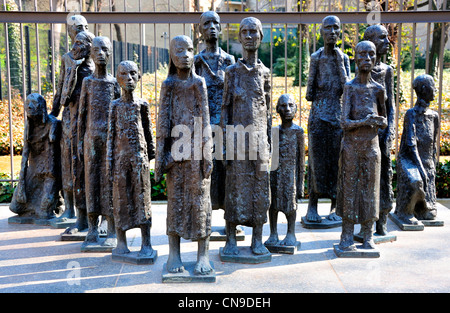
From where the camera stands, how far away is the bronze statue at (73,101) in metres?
6.05

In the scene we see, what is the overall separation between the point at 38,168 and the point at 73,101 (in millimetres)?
1368

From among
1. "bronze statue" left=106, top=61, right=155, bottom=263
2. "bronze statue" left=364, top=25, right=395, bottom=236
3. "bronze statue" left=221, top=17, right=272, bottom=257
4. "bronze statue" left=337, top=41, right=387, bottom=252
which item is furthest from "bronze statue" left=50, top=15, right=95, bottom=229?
"bronze statue" left=364, top=25, right=395, bottom=236

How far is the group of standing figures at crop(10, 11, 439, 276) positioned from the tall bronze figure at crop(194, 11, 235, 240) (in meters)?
0.01

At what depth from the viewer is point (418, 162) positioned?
6.71 m

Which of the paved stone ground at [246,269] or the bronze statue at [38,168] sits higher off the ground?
the bronze statue at [38,168]

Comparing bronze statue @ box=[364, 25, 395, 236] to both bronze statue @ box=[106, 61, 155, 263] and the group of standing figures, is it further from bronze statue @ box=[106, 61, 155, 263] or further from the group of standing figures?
bronze statue @ box=[106, 61, 155, 263]

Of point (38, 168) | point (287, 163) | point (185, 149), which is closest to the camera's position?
point (185, 149)

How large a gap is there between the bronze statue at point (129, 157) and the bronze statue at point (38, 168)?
1.87 meters

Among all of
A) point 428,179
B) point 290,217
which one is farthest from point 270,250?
point 428,179

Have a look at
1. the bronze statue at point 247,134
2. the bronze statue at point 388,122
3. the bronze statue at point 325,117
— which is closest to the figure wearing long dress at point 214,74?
the bronze statue at point 247,134

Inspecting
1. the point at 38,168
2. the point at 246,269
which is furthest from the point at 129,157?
the point at 38,168

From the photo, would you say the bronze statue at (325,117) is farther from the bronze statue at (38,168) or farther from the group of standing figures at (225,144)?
the bronze statue at (38,168)

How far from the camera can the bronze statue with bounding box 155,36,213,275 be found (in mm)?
4766

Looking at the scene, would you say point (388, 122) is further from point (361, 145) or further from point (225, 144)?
point (225, 144)
